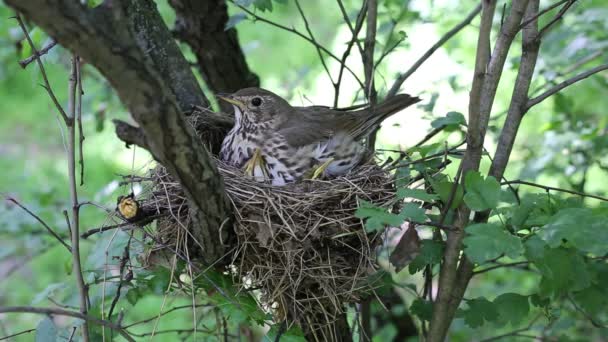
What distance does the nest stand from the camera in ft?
8.57

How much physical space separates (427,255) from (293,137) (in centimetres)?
126

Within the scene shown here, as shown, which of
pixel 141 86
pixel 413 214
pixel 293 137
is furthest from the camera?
pixel 293 137

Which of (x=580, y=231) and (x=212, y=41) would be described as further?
(x=212, y=41)

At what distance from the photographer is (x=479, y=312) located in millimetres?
2521

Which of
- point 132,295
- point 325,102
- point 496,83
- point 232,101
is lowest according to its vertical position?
point 132,295

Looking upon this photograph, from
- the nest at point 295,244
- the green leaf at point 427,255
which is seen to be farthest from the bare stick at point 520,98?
the nest at point 295,244

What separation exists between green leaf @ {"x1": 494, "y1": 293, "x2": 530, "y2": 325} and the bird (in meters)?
1.17

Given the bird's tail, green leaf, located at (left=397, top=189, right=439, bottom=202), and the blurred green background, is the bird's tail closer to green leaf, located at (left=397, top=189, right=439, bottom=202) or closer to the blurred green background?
the blurred green background

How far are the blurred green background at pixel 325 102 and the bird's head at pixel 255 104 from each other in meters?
0.44

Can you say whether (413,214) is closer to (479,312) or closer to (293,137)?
(479,312)

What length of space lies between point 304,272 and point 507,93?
13.9 feet

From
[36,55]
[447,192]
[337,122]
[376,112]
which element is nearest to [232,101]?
[337,122]

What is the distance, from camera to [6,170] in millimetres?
7164

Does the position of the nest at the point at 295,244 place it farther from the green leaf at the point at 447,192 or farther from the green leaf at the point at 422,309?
the green leaf at the point at 447,192
